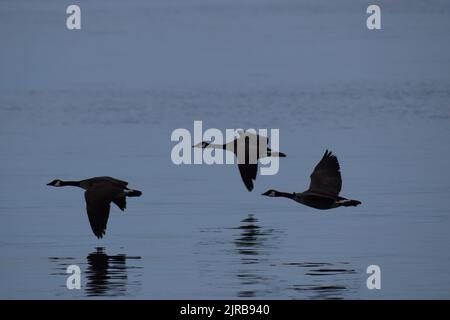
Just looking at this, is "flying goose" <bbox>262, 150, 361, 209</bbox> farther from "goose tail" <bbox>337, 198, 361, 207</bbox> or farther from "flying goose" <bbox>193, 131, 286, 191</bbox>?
"flying goose" <bbox>193, 131, 286, 191</bbox>

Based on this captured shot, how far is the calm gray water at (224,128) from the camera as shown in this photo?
19281 millimetres

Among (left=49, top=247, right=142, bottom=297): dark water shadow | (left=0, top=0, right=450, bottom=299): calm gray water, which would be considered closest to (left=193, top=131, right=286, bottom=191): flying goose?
(left=0, top=0, right=450, bottom=299): calm gray water

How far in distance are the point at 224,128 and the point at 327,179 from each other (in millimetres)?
13189

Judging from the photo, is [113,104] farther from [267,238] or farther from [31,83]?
[267,238]

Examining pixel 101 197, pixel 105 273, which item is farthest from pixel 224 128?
pixel 105 273

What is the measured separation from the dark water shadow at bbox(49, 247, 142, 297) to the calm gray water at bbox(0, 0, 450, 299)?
0.04 metres

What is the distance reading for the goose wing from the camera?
66.8 ft

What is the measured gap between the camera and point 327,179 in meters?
21.6

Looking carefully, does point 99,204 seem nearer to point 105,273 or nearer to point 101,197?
point 101,197

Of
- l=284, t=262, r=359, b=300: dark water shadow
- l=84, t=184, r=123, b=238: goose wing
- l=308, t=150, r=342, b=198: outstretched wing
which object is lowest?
l=284, t=262, r=359, b=300: dark water shadow

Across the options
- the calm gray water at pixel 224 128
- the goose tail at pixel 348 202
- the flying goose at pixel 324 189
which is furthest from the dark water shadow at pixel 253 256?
the goose tail at pixel 348 202

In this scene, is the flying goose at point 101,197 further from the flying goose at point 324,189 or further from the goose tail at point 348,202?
the goose tail at point 348,202

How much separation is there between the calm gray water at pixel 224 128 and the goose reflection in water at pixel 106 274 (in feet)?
0.12
